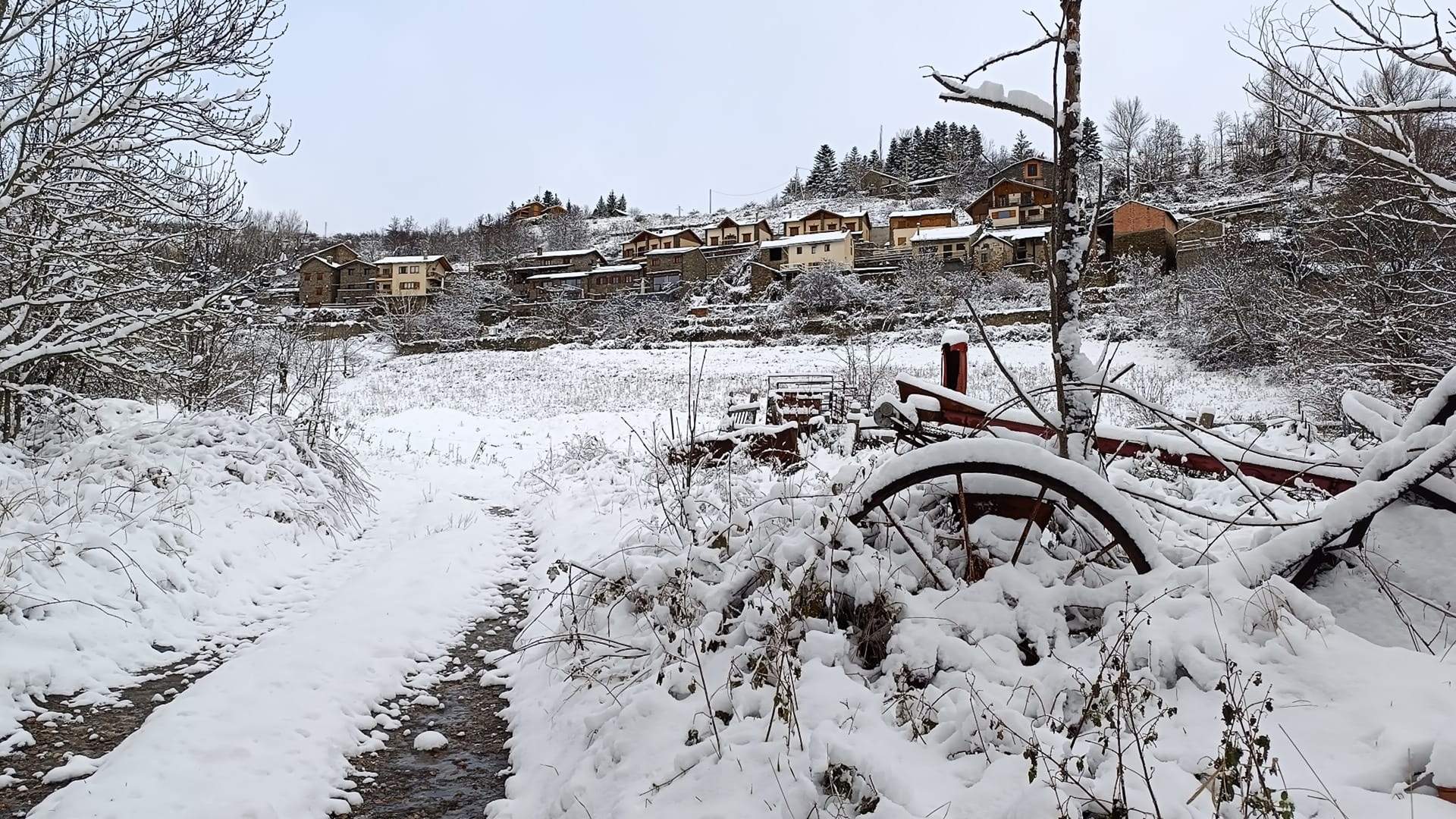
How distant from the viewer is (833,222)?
59.0 meters

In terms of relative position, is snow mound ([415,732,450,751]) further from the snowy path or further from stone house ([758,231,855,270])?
stone house ([758,231,855,270])

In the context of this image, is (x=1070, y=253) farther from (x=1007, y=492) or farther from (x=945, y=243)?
(x=945, y=243)

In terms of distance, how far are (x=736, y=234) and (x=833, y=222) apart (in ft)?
25.9

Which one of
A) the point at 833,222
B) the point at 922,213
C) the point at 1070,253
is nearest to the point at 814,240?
the point at 833,222

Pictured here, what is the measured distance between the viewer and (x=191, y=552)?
591 cm

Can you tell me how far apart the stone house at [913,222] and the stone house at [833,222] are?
7.40ft

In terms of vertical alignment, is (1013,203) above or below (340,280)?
above

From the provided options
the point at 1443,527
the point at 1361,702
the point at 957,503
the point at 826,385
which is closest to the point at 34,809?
the point at 957,503

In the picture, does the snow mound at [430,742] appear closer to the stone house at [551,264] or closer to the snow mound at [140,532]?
the snow mound at [140,532]

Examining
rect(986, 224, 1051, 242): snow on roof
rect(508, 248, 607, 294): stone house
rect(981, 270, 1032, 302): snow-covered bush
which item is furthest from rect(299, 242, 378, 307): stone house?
rect(986, 224, 1051, 242): snow on roof

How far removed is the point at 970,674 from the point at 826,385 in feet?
44.0

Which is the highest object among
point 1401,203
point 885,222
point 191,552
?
point 885,222

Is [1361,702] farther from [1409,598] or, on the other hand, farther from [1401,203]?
[1401,203]

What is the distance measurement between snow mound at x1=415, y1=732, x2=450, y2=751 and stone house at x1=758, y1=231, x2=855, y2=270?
1979 inches
